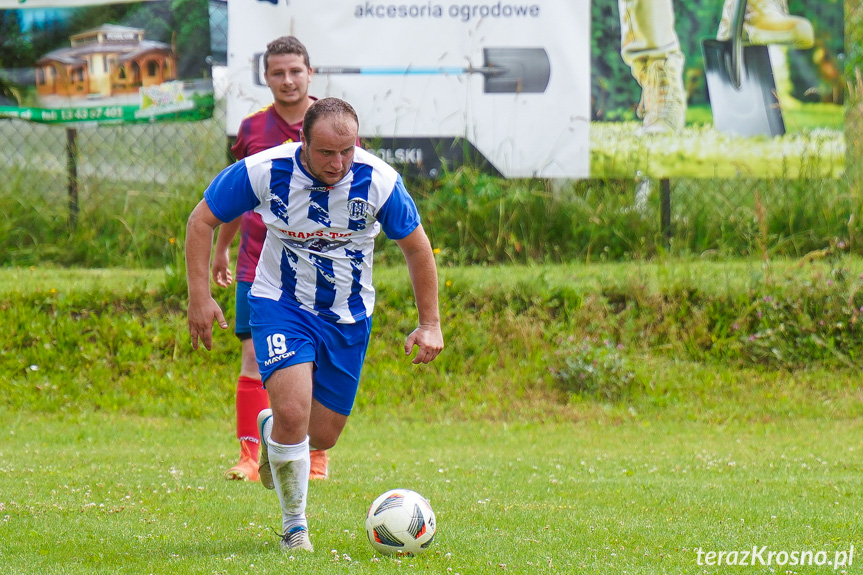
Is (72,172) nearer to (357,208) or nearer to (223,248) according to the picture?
(223,248)

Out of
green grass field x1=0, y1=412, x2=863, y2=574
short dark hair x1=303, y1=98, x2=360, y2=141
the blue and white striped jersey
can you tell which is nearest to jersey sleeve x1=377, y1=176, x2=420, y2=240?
the blue and white striped jersey

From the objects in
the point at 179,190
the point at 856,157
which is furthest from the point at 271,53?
the point at 856,157

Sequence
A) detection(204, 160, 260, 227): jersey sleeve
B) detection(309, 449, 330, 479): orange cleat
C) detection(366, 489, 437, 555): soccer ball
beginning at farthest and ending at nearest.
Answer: detection(309, 449, 330, 479): orange cleat < detection(204, 160, 260, 227): jersey sleeve < detection(366, 489, 437, 555): soccer ball

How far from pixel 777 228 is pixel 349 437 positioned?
591 cm

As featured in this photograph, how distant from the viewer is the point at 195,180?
37.6ft

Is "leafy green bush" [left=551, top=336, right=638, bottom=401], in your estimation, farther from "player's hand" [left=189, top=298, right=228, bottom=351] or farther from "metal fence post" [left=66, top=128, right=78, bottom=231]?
"metal fence post" [left=66, top=128, right=78, bottom=231]

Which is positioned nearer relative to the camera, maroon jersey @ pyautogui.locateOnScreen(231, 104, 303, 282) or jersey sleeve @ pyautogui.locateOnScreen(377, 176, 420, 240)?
jersey sleeve @ pyautogui.locateOnScreen(377, 176, 420, 240)

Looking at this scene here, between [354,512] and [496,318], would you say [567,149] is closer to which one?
[496,318]

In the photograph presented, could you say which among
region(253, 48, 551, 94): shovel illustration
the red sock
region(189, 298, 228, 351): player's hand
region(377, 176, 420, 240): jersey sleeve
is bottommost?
the red sock

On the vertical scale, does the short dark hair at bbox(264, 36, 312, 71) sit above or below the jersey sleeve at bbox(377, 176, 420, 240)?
above

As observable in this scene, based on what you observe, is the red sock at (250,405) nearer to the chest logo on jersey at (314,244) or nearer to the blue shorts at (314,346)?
the blue shorts at (314,346)

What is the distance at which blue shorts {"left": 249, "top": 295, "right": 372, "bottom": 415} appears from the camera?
450cm

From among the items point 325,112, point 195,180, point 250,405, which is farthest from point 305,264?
point 195,180

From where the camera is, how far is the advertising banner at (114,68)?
37.0ft
